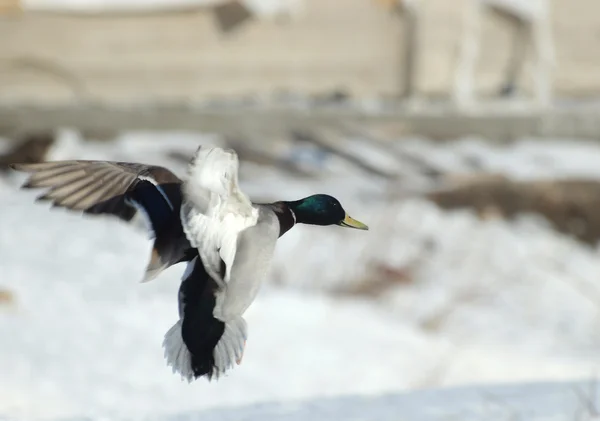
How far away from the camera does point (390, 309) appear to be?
28.3 feet

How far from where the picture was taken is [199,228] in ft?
9.84

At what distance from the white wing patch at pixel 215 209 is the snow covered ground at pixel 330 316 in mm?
1936

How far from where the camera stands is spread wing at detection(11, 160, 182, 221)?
329 centimetres

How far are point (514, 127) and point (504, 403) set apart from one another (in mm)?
7107

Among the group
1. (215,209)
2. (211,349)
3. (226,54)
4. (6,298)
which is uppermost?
(215,209)

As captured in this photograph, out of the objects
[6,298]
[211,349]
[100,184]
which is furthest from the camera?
[6,298]

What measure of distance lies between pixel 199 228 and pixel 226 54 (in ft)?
31.4

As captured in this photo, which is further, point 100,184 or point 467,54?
point 467,54

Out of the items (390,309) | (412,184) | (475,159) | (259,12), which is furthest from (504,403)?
(259,12)

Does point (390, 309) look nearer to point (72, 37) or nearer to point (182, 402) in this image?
point (182, 402)

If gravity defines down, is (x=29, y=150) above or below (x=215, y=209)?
below

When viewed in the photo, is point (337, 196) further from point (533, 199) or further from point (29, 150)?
point (29, 150)

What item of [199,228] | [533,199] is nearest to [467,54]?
[533,199]

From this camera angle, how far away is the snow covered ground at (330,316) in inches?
243
